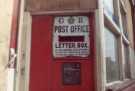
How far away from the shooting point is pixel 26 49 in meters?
2.67

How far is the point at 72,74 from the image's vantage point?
256 cm

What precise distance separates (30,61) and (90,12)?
0.83 meters

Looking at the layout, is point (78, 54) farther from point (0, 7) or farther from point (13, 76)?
point (0, 7)

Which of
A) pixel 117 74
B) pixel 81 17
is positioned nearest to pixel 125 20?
pixel 117 74

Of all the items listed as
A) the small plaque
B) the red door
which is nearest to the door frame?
the red door

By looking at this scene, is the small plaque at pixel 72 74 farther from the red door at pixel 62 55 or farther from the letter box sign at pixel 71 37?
the letter box sign at pixel 71 37

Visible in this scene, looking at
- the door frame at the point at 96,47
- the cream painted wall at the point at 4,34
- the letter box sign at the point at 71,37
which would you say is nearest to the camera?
the cream painted wall at the point at 4,34

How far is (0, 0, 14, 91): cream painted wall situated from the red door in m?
0.40

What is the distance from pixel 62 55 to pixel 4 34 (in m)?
0.63

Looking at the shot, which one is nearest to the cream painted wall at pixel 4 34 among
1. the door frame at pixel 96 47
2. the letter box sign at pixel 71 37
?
the door frame at pixel 96 47

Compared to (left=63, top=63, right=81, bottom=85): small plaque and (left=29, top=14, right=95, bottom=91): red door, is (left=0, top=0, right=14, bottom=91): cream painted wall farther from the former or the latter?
(left=63, top=63, right=81, bottom=85): small plaque

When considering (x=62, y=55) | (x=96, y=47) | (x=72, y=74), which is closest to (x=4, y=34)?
(x=62, y=55)

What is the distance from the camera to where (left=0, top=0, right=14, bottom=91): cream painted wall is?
7.44 ft

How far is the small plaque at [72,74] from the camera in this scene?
2.55 metres
